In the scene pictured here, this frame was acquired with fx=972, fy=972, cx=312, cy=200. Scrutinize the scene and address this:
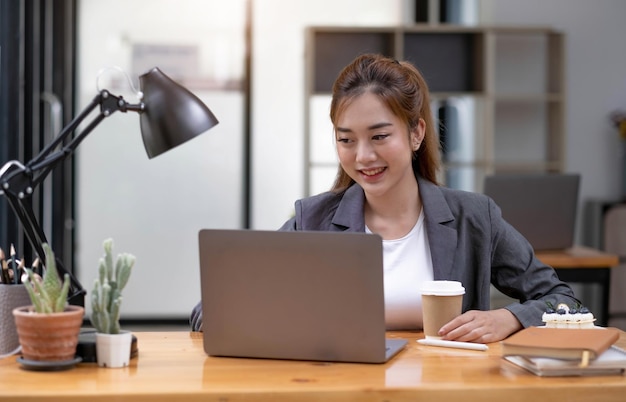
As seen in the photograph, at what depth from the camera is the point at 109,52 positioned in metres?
6.20

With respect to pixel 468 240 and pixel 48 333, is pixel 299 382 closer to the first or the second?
pixel 48 333

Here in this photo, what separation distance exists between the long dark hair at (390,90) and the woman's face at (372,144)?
0.02 meters

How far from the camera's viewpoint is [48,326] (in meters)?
1.64

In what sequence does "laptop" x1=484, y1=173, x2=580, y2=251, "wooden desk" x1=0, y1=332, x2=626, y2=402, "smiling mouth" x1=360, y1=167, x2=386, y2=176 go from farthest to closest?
"laptop" x1=484, y1=173, x2=580, y2=251, "smiling mouth" x1=360, y1=167, x2=386, y2=176, "wooden desk" x1=0, y1=332, x2=626, y2=402

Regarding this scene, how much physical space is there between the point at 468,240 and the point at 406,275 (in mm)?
186

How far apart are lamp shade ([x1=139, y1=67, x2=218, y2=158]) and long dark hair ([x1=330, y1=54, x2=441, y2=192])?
0.53m

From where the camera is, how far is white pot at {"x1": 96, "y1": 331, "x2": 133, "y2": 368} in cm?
170

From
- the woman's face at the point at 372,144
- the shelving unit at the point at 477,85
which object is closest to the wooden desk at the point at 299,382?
the woman's face at the point at 372,144

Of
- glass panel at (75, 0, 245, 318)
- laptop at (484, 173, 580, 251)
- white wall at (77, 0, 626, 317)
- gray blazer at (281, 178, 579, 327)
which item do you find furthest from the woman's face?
glass panel at (75, 0, 245, 318)

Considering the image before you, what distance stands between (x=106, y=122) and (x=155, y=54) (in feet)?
1.76

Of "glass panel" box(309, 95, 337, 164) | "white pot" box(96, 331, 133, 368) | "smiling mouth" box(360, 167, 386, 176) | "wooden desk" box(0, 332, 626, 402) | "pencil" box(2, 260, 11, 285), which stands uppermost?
"glass panel" box(309, 95, 337, 164)

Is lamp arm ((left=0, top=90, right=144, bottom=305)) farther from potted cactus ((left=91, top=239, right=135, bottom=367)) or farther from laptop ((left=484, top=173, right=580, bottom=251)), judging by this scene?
laptop ((left=484, top=173, right=580, bottom=251))

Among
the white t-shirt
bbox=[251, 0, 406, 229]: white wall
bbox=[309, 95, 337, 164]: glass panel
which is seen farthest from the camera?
bbox=[251, 0, 406, 229]: white wall

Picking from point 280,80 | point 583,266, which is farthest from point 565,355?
point 280,80
